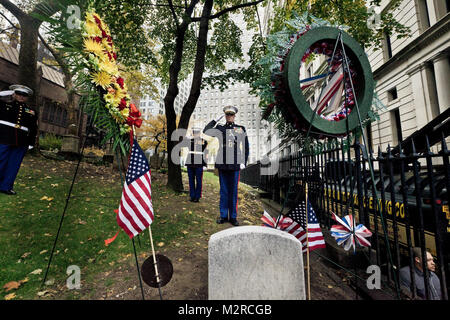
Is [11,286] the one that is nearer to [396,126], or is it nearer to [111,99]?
[111,99]

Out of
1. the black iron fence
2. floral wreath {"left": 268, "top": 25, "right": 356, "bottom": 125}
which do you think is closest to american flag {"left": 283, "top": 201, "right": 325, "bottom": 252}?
the black iron fence

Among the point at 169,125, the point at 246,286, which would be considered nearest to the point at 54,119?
the point at 169,125

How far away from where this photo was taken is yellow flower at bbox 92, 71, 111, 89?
2242mm

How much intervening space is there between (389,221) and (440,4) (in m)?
14.5

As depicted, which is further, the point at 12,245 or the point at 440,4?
the point at 440,4

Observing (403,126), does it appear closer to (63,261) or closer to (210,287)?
(210,287)

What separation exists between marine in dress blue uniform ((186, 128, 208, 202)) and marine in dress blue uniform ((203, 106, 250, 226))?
6.27ft

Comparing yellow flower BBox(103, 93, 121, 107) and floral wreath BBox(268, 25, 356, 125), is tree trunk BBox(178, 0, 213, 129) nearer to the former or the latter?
floral wreath BBox(268, 25, 356, 125)

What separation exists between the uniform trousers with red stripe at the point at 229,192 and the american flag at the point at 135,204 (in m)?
2.40

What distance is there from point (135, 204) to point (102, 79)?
1512 millimetres

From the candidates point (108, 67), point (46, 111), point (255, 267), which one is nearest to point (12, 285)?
point (108, 67)

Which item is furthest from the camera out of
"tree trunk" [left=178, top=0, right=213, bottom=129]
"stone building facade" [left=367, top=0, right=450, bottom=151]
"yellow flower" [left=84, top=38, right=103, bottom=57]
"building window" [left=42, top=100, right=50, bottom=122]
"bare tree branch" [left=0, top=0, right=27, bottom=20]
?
"building window" [left=42, top=100, right=50, bottom=122]

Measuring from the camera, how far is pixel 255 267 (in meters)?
1.69

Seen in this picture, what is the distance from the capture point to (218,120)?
189 inches
